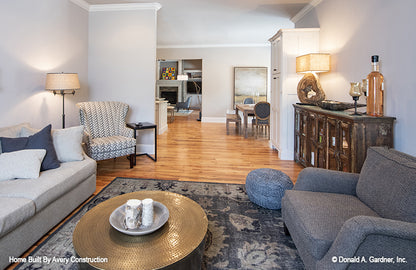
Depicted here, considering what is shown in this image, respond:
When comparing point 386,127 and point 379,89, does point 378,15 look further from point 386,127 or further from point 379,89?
point 386,127

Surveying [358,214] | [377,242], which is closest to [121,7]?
[358,214]

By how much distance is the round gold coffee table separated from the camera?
1.16 meters

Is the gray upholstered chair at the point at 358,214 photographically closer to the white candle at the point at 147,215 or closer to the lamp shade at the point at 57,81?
the white candle at the point at 147,215

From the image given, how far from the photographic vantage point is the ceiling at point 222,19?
4.57 meters

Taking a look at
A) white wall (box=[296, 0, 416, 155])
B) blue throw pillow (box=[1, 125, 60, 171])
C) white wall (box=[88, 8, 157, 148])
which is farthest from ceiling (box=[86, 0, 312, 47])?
blue throw pillow (box=[1, 125, 60, 171])

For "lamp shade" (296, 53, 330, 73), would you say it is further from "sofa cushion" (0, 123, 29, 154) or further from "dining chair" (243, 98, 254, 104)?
"dining chair" (243, 98, 254, 104)

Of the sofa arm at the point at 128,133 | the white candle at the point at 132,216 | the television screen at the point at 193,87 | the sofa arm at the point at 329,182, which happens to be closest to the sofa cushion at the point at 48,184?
the white candle at the point at 132,216

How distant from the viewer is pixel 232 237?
6.50ft

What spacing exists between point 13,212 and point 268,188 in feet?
6.72

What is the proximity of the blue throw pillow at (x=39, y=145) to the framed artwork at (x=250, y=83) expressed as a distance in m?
7.33

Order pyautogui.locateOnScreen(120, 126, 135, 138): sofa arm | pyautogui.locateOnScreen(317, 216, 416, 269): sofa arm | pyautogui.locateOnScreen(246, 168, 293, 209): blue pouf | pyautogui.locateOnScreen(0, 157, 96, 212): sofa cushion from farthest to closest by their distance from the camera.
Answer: pyautogui.locateOnScreen(120, 126, 135, 138): sofa arm
pyautogui.locateOnScreen(246, 168, 293, 209): blue pouf
pyautogui.locateOnScreen(0, 157, 96, 212): sofa cushion
pyautogui.locateOnScreen(317, 216, 416, 269): sofa arm

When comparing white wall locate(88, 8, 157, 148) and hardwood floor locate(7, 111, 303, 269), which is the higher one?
white wall locate(88, 8, 157, 148)

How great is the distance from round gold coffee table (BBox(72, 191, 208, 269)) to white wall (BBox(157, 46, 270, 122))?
7822 millimetres

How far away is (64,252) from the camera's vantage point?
177 centimetres
